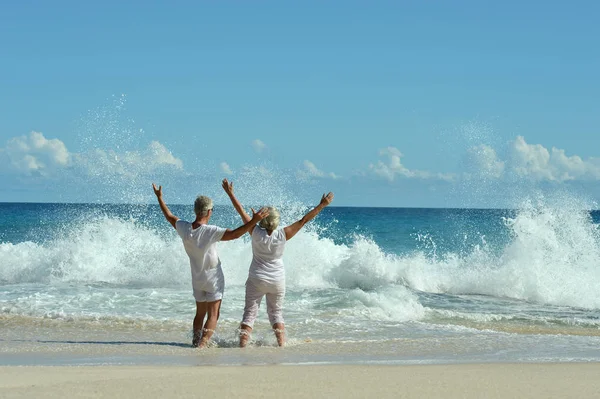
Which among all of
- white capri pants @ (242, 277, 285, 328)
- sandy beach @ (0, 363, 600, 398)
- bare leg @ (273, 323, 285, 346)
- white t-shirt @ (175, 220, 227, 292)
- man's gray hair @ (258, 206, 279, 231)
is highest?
man's gray hair @ (258, 206, 279, 231)

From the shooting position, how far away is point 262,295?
9.03 m

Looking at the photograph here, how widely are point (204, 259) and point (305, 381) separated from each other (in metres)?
2.59

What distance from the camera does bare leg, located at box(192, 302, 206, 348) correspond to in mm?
8930

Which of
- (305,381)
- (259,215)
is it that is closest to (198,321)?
(259,215)

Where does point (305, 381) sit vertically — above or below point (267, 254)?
below

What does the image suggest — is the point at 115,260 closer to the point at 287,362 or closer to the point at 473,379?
the point at 287,362

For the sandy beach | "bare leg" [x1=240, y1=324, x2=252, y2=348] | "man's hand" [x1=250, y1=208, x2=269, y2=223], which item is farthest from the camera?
"bare leg" [x1=240, y1=324, x2=252, y2=348]

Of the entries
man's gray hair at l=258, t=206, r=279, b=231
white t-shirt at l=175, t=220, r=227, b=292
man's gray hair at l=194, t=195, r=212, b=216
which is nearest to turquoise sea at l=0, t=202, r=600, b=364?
white t-shirt at l=175, t=220, r=227, b=292

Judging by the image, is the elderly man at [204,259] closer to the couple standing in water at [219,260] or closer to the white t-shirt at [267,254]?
the couple standing in water at [219,260]

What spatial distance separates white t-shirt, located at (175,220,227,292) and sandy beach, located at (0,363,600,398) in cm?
140

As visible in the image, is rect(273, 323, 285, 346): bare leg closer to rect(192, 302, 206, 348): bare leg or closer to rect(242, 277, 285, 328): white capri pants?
rect(242, 277, 285, 328): white capri pants

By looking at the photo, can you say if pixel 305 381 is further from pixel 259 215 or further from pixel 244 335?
→ pixel 244 335

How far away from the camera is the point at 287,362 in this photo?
316 inches

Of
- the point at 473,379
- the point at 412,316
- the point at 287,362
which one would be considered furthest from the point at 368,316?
the point at 473,379
